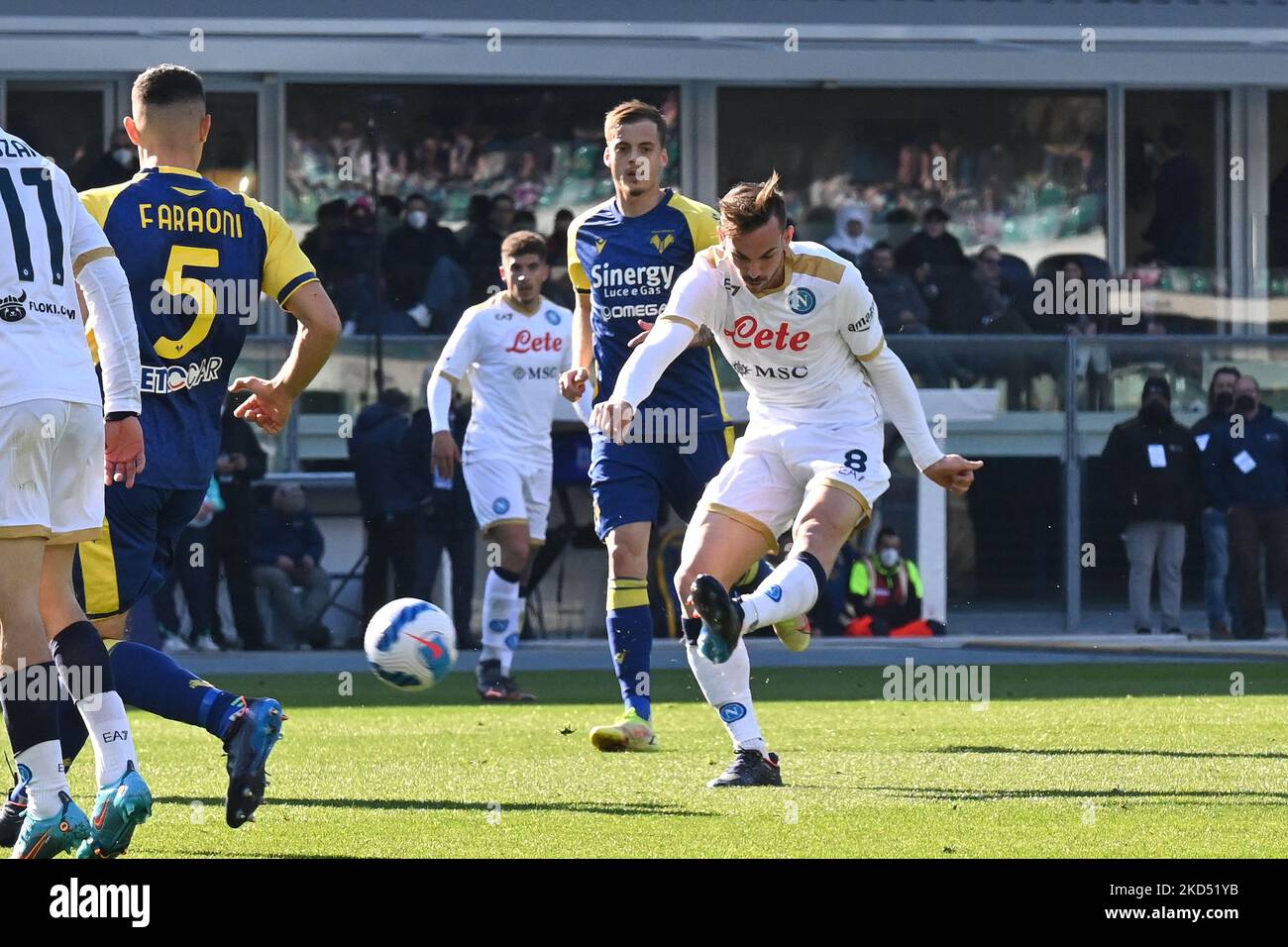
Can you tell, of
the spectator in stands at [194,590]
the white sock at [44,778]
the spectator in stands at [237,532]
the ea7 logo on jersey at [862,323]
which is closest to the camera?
the white sock at [44,778]

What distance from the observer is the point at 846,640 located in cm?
Result: 1591

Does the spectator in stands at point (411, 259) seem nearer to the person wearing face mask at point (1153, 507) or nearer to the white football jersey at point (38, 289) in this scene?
the person wearing face mask at point (1153, 507)

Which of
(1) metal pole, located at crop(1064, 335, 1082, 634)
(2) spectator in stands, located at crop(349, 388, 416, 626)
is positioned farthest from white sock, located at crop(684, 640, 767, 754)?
(1) metal pole, located at crop(1064, 335, 1082, 634)

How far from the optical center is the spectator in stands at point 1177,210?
810 inches

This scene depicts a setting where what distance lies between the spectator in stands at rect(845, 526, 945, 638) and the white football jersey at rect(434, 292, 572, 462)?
4.23 meters

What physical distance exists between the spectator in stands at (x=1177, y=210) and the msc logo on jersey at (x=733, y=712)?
46.1 ft

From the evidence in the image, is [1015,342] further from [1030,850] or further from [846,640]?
[1030,850]

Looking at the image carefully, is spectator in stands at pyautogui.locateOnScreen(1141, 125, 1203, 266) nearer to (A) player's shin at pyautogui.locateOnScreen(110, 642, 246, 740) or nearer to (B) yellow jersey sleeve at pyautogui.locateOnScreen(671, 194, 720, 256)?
(B) yellow jersey sleeve at pyautogui.locateOnScreen(671, 194, 720, 256)

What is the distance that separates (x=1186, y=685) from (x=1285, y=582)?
4400 mm

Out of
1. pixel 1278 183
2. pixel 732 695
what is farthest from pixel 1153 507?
pixel 732 695

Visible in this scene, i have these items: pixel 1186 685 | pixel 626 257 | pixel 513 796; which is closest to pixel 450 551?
pixel 1186 685

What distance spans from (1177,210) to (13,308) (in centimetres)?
1686

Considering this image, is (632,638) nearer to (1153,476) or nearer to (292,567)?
(292,567)

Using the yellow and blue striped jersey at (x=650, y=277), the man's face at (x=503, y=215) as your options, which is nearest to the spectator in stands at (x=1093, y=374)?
the man's face at (x=503, y=215)
